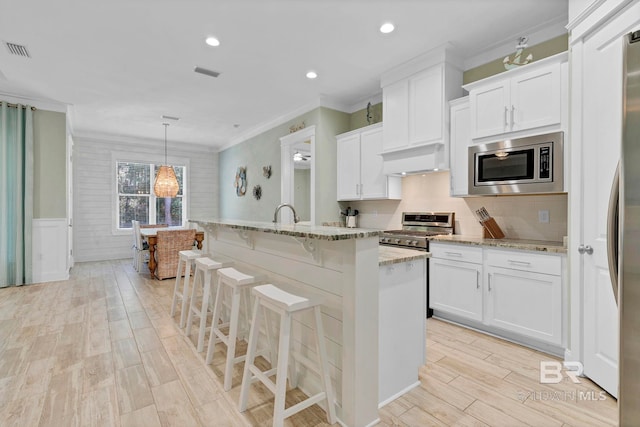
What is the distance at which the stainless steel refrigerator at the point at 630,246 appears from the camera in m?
0.99

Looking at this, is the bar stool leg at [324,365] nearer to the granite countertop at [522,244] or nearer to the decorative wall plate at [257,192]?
the granite countertop at [522,244]

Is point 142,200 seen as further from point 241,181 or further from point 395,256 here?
point 395,256

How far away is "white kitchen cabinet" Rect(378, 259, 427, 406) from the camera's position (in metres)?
1.82

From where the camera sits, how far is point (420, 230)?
12.5 feet

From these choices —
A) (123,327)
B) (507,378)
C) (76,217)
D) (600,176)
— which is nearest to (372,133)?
(600,176)

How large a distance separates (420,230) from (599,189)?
1953 millimetres

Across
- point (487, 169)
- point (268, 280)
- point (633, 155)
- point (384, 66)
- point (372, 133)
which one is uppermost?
point (384, 66)

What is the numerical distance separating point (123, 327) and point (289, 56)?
323 cm

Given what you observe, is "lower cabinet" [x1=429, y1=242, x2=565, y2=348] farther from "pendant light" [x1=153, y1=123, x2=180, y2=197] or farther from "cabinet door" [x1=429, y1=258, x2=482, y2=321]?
"pendant light" [x1=153, y1=123, x2=180, y2=197]

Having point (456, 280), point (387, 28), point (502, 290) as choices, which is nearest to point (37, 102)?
point (387, 28)

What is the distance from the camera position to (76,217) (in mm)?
6508

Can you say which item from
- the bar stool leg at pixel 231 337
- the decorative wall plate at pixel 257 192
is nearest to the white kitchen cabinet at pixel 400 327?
the bar stool leg at pixel 231 337

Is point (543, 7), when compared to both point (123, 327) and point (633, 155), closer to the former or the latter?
point (633, 155)

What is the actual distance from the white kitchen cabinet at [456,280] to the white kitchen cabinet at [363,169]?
1192mm
